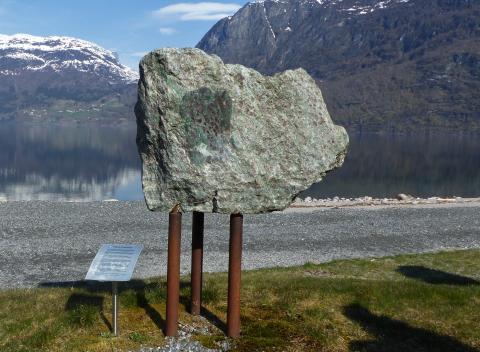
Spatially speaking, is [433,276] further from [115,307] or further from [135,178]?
[135,178]

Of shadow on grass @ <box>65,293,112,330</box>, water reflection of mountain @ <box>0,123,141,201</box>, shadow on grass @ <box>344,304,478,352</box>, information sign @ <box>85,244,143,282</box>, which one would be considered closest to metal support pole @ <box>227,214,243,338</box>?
information sign @ <box>85,244,143,282</box>

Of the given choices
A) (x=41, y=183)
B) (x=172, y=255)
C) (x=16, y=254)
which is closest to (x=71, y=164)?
(x=41, y=183)

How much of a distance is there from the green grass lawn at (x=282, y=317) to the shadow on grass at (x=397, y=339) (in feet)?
0.07

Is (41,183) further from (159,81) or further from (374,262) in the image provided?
(159,81)

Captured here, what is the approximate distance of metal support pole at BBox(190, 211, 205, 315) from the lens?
1217 cm

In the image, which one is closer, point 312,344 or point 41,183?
point 312,344

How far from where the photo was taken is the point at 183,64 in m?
10.7

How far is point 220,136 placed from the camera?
1080 centimetres

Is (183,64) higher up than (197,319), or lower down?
higher up

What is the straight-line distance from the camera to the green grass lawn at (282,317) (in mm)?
10758

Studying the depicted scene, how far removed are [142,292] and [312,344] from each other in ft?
16.4

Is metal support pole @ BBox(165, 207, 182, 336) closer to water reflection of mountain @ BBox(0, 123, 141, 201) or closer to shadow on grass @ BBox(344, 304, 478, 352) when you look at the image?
shadow on grass @ BBox(344, 304, 478, 352)

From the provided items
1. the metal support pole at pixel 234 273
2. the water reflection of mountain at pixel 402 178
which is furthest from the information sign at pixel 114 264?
the water reflection of mountain at pixel 402 178

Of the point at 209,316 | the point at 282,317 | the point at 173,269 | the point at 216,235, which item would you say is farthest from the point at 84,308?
the point at 216,235
